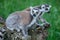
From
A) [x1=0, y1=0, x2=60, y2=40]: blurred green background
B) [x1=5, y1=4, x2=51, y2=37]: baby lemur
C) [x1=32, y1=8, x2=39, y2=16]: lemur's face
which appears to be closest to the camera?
[x1=32, y1=8, x2=39, y2=16]: lemur's face

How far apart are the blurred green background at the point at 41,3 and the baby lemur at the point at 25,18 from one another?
1.01 meters

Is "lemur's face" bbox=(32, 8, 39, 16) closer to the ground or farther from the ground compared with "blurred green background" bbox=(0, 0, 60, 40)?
farther from the ground

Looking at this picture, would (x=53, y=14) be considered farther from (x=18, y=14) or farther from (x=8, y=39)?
(x=8, y=39)

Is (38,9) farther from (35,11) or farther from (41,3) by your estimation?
(41,3)

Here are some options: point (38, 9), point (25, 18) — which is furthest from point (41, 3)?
point (38, 9)

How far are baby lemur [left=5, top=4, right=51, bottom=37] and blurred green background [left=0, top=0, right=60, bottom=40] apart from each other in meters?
1.01

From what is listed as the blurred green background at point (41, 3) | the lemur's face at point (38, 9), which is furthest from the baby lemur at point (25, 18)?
the blurred green background at point (41, 3)

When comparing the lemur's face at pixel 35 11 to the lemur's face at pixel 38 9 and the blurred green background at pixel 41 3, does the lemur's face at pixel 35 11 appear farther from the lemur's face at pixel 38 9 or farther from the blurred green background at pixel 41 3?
the blurred green background at pixel 41 3

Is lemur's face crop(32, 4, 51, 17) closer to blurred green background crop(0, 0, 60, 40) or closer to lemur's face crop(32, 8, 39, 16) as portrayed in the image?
lemur's face crop(32, 8, 39, 16)

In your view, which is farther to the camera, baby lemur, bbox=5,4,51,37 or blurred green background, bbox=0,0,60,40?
blurred green background, bbox=0,0,60,40

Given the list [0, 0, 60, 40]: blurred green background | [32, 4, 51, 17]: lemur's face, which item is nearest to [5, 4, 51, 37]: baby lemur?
[32, 4, 51, 17]: lemur's face

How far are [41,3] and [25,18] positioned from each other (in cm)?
204

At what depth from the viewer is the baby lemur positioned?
6316mm

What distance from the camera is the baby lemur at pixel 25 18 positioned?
20.7 ft
